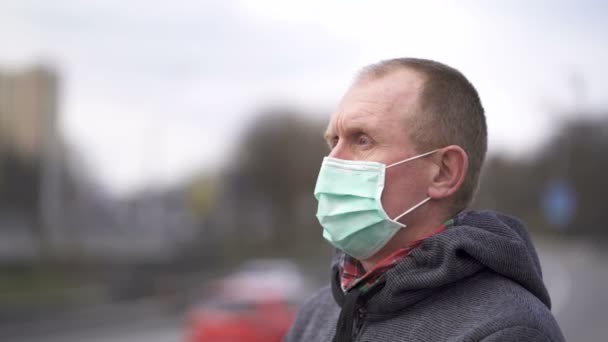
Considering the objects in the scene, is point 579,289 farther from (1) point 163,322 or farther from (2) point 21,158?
(2) point 21,158

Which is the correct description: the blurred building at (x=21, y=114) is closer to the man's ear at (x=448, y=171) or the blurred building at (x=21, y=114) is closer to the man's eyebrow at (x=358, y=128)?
the man's eyebrow at (x=358, y=128)

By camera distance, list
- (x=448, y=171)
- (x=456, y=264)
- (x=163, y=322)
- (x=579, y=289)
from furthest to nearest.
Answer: (x=579, y=289) → (x=163, y=322) → (x=448, y=171) → (x=456, y=264)

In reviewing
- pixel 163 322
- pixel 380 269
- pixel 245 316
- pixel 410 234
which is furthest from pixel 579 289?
pixel 380 269

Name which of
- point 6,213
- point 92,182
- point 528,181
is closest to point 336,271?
point 528,181

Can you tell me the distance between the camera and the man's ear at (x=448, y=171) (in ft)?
7.98

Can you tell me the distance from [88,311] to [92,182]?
40.2 meters

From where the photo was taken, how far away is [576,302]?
2497 cm

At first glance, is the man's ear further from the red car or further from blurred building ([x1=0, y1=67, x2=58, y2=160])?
blurred building ([x1=0, y1=67, x2=58, y2=160])

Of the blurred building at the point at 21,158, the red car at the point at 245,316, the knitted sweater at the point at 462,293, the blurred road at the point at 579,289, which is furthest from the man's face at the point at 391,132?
the blurred building at the point at 21,158

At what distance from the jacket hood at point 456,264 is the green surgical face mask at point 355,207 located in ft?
0.72

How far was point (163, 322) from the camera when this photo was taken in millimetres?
24219

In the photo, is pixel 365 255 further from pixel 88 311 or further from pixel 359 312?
pixel 88 311

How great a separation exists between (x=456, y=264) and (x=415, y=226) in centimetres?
34

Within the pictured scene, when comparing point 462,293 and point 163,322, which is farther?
point 163,322
